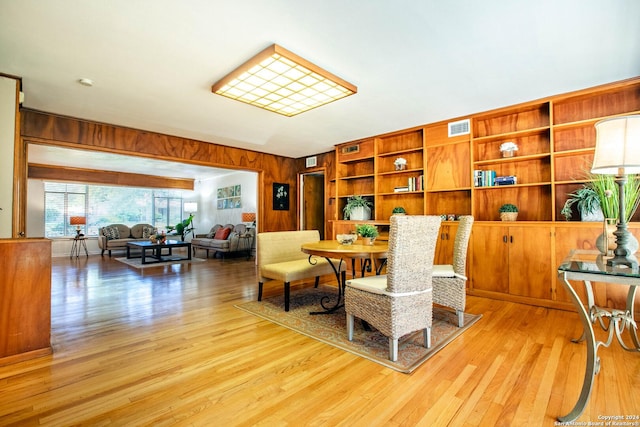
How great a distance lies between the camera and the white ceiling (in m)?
1.92

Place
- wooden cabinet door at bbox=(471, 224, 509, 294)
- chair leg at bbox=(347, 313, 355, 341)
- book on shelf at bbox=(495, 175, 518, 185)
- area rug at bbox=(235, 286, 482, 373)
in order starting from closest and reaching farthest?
area rug at bbox=(235, 286, 482, 373), chair leg at bbox=(347, 313, 355, 341), wooden cabinet door at bbox=(471, 224, 509, 294), book on shelf at bbox=(495, 175, 518, 185)

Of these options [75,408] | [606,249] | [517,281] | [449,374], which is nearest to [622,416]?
[449,374]

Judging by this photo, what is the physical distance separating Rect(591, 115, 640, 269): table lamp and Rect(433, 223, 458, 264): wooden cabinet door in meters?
2.31

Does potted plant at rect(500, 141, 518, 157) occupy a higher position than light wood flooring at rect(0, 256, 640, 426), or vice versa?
potted plant at rect(500, 141, 518, 157)

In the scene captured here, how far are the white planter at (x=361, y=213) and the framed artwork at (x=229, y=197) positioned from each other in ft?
15.6

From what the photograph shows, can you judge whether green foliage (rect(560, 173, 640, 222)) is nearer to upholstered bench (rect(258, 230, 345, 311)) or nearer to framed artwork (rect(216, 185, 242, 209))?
upholstered bench (rect(258, 230, 345, 311))

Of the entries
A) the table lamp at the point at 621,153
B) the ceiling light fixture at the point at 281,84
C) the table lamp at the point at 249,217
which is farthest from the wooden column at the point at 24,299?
the table lamp at the point at 249,217

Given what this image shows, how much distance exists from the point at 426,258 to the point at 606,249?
1110mm

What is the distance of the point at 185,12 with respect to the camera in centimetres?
194

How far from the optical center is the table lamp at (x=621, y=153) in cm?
155

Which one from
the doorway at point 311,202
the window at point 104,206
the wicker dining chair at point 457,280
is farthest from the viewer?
the window at point 104,206

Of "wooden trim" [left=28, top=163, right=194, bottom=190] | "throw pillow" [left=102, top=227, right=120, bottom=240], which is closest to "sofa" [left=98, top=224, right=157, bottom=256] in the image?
"throw pillow" [left=102, top=227, right=120, bottom=240]

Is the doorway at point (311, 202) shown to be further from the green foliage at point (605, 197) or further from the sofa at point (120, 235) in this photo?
the sofa at point (120, 235)

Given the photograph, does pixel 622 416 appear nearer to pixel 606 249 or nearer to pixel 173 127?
pixel 606 249
